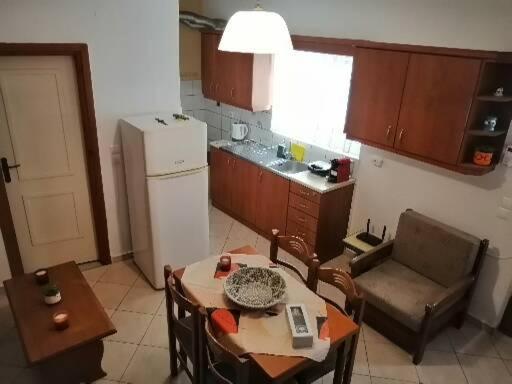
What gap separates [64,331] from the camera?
2389mm

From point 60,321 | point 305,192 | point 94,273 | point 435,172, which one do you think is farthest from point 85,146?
point 435,172

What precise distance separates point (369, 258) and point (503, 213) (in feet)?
3.37

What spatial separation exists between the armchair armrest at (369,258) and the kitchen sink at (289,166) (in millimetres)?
1305

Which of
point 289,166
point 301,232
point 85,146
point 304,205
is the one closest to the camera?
point 85,146

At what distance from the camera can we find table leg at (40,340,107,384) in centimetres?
238

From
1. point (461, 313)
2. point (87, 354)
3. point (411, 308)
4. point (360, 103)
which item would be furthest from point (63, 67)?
point (461, 313)

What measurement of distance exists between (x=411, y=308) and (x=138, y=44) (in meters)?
3.00

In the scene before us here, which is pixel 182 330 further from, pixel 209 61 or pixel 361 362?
pixel 209 61

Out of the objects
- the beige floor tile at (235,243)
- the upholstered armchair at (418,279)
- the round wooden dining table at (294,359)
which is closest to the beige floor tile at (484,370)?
the upholstered armchair at (418,279)

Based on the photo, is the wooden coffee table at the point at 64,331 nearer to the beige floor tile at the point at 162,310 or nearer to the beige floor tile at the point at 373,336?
the beige floor tile at the point at 162,310

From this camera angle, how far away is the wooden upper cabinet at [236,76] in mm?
4523

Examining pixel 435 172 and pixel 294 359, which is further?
pixel 435 172

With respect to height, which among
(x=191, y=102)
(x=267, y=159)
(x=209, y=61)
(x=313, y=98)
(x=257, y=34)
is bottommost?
(x=267, y=159)

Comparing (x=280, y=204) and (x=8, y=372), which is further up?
(x=280, y=204)
